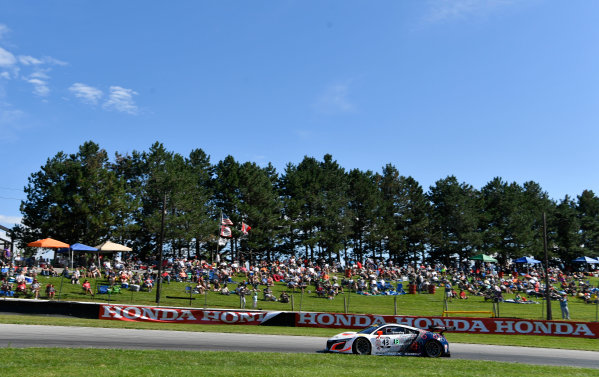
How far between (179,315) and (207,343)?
842cm

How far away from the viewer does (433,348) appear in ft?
56.3

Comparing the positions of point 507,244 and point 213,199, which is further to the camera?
point 507,244

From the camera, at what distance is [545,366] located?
15.6m

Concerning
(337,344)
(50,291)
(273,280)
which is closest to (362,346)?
(337,344)

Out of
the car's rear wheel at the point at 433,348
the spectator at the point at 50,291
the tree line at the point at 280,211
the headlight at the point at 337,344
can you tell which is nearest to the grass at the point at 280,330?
the spectator at the point at 50,291

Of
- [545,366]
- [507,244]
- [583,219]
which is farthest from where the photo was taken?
[583,219]

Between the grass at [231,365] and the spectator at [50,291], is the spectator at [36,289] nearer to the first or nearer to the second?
the spectator at [50,291]

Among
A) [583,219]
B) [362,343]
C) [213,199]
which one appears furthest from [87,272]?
[583,219]

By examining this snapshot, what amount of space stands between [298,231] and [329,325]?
37.9 metres

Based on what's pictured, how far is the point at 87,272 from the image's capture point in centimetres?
3856

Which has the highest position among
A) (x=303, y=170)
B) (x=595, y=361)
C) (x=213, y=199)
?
(x=303, y=170)

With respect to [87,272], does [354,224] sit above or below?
above

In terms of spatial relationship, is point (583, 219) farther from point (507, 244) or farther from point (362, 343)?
point (362, 343)

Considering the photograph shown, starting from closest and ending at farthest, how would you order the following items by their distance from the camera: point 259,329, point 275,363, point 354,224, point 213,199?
point 275,363 → point 259,329 → point 213,199 → point 354,224
